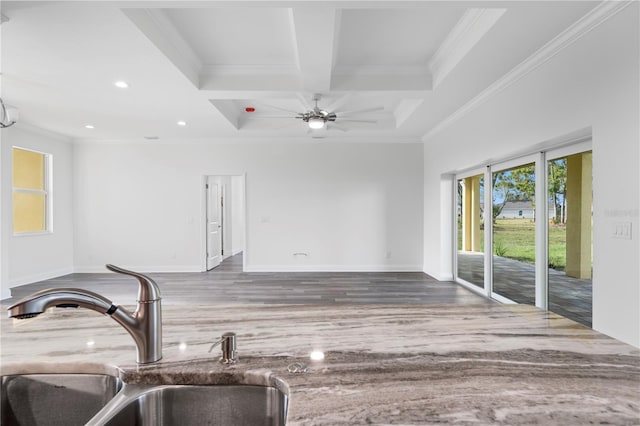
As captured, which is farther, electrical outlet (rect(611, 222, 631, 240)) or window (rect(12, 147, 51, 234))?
window (rect(12, 147, 51, 234))

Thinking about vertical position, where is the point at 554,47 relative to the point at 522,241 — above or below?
above

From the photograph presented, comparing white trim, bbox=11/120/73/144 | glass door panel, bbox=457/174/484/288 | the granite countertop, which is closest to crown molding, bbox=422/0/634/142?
glass door panel, bbox=457/174/484/288

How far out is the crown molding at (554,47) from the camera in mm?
2224

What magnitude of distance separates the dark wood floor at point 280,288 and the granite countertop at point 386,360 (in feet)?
10.9

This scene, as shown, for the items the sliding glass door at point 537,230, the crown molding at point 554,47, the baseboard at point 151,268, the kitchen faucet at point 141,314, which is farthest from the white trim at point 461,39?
the baseboard at point 151,268

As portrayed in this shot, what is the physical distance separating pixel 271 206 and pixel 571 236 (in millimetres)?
4802

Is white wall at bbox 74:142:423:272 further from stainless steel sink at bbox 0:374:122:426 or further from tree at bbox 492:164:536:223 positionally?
stainless steel sink at bbox 0:374:122:426

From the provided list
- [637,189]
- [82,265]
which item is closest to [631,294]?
[637,189]

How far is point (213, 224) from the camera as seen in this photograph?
23.4ft

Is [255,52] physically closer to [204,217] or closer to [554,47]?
[554,47]

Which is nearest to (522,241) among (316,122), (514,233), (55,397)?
(514,233)

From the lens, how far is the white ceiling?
2.38 metres

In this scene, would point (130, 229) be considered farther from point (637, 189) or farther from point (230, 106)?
point (637, 189)

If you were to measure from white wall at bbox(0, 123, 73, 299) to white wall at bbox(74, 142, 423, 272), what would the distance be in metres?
0.26
